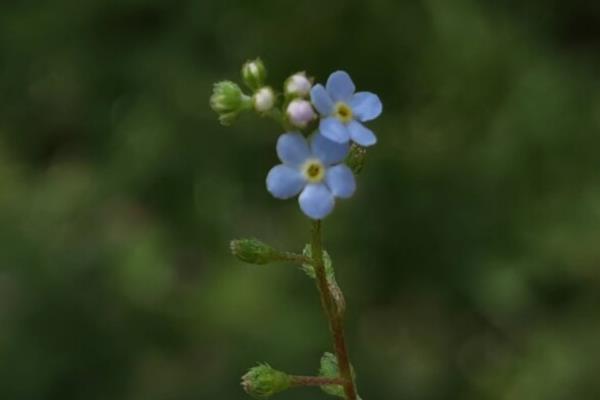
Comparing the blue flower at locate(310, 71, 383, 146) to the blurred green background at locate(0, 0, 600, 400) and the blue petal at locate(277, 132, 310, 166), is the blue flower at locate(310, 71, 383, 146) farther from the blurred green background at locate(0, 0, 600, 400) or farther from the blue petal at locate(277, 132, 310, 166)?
the blurred green background at locate(0, 0, 600, 400)

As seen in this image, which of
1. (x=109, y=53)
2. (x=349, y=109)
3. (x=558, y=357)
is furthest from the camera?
(x=109, y=53)

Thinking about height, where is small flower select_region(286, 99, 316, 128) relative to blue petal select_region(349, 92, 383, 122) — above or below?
below

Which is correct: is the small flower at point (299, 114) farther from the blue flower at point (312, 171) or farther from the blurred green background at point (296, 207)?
the blurred green background at point (296, 207)

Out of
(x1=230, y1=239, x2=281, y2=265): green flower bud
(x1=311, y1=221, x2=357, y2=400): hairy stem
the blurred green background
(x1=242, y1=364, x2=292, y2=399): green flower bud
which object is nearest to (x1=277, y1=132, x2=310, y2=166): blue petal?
(x1=311, y1=221, x2=357, y2=400): hairy stem

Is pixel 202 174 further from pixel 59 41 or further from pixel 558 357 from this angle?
pixel 558 357

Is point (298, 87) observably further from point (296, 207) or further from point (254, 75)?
point (296, 207)

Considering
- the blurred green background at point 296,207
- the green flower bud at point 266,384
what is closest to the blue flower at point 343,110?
the green flower bud at point 266,384

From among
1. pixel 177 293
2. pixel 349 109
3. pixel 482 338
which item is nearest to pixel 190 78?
pixel 177 293

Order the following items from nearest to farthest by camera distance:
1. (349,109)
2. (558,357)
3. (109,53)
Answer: (349,109) < (558,357) < (109,53)
